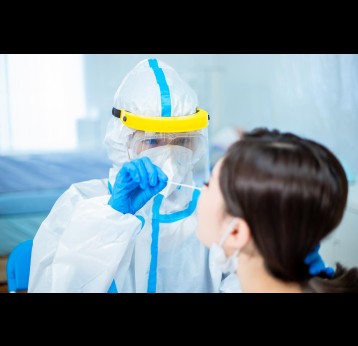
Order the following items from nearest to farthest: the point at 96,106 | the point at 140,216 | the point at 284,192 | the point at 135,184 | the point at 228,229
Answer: the point at 284,192 → the point at 228,229 → the point at 135,184 → the point at 140,216 → the point at 96,106

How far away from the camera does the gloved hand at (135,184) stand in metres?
1.12

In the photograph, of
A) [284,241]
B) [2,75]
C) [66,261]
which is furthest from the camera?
[2,75]

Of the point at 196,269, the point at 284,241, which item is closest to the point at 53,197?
the point at 196,269

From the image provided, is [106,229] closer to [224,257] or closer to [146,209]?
[146,209]

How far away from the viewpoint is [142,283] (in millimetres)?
1293

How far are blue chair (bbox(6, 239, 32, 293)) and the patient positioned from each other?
75 centimetres

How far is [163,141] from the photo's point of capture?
1.30 m

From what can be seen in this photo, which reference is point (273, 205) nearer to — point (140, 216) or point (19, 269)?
point (140, 216)

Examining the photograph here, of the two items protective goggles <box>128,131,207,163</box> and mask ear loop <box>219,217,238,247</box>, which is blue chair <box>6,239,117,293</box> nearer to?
protective goggles <box>128,131,207,163</box>

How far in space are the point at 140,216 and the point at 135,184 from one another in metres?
0.16

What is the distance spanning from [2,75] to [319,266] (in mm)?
2099

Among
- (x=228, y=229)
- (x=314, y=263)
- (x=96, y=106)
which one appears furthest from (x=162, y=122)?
(x=96, y=106)

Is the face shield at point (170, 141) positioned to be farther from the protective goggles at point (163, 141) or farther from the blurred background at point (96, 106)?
the blurred background at point (96, 106)

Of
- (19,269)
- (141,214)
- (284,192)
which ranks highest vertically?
(284,192)
